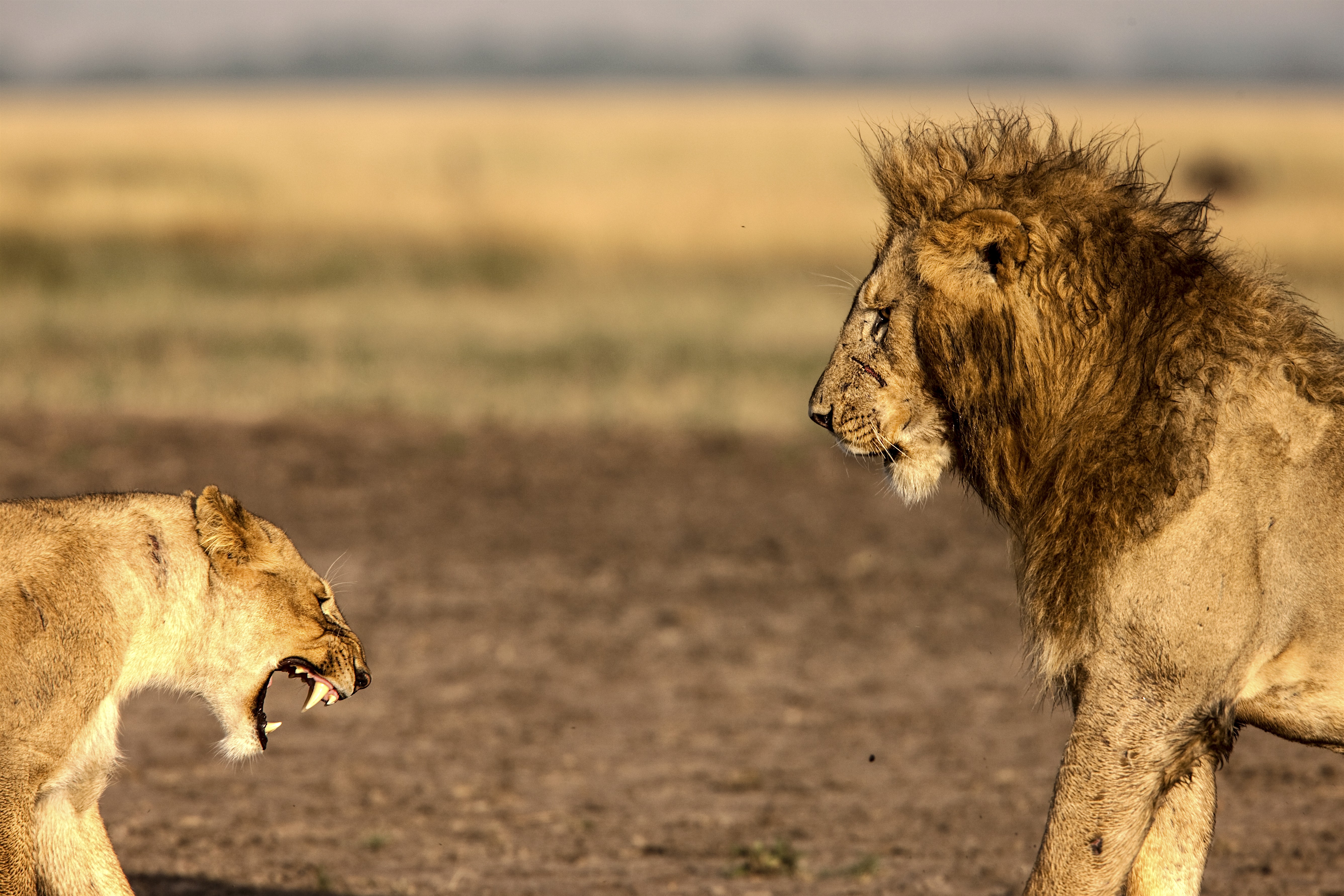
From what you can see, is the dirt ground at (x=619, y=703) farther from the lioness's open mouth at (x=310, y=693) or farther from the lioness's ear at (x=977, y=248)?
Result: the lioness's ear at (x=977, y=248)

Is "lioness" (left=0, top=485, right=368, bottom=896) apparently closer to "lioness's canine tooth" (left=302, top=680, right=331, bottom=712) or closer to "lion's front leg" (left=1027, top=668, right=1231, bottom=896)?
"lioness's canine tooth" (left=302, top=680, right=331, bottom=712)

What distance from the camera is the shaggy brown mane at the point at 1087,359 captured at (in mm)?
3994

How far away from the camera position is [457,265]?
902 inches

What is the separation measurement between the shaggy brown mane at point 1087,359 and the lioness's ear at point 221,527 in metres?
1.96

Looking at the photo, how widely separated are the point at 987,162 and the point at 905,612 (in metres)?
5.42

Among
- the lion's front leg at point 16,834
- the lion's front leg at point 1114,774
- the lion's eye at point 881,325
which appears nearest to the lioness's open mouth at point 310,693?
the lion's front leg at point 16,834

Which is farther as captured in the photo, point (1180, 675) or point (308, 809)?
point (308, 809)

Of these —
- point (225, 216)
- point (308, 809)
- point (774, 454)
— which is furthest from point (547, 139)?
point (308, 809)

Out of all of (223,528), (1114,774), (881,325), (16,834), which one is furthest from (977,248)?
(16,834)

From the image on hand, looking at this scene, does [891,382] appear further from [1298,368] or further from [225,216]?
[225,216]

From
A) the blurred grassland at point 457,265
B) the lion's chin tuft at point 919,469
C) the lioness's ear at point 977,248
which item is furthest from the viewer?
the blurred grassland at point 457,265

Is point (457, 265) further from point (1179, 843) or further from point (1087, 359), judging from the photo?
point (1179, 843)

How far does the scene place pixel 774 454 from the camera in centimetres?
1310

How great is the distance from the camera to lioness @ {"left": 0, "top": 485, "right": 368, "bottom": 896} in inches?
161
